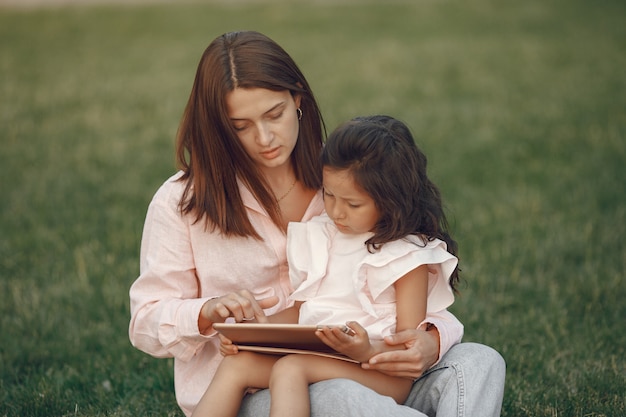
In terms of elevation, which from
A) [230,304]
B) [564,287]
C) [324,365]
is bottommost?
[564,287]

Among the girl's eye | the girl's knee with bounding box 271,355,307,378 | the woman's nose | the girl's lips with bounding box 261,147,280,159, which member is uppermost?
the girl's eye

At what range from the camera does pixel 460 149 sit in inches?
298

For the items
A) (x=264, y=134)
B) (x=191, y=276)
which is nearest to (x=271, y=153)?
(x=264, y=134)

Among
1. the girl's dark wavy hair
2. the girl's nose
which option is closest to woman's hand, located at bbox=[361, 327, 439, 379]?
the girl's dark wavy hair

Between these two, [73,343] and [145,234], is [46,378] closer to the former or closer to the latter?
[73,343]

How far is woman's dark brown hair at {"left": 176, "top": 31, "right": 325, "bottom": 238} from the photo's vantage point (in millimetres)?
3080

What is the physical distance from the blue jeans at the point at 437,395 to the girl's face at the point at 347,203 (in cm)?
55

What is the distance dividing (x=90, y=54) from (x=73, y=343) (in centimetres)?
738

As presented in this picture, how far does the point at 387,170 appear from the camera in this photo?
2986 mm

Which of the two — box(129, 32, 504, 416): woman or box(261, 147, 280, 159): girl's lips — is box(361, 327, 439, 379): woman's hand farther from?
box(261, 147, 280, 159): girl's lips

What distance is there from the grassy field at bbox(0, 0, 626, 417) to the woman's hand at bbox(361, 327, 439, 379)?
0.94m

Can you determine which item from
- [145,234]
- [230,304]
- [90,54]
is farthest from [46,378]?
[90,54]

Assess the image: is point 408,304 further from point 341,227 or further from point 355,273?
point 341,227

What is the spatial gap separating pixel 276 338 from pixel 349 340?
0.23 meters
